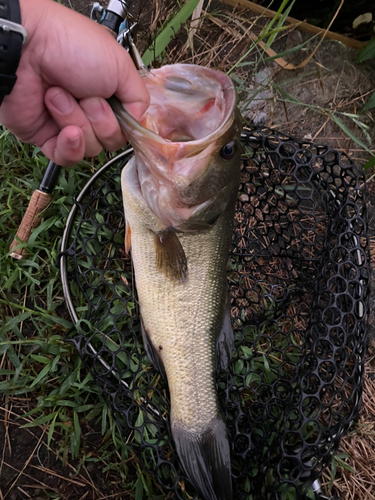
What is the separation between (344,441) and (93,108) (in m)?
2.62

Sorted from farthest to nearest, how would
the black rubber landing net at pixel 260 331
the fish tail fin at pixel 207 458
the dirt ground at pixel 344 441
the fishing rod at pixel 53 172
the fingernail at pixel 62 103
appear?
1. the dirt ground at pixel 344 441
2. the black rubber landing net at pixel 260 331
3. the fish tail fin at pixel 207 458
4. the fishing rod at pixel 53 172
5. the fingernail at pixel 62 103

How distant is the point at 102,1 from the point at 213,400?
10.3ft

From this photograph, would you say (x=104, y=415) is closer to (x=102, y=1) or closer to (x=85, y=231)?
(x=85, y=231)

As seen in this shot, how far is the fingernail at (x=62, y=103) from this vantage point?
1.49 metres

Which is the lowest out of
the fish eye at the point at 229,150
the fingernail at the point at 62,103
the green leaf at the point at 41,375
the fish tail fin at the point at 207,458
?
the green leaf at the point at 41,375

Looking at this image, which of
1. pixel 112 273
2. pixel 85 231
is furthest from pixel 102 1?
pixel 112 273

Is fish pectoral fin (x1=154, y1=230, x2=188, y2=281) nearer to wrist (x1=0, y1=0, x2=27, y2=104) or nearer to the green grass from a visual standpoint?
the green grass

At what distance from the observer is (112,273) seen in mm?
2400

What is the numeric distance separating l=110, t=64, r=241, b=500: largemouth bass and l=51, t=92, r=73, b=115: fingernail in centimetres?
28

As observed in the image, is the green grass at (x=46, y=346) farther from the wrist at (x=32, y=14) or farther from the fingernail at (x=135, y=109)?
the wrist at (x=32, y=14)

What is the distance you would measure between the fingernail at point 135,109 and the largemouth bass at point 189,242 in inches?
3.6

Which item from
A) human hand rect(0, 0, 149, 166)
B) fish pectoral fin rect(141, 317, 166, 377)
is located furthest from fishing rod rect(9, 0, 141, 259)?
fish pectoral fin rect(141, 317, 166, 377)

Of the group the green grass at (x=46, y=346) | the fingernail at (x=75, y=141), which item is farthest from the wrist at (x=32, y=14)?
the green grass at (x=46, y=346)

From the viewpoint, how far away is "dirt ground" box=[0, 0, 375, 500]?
6.80ft
